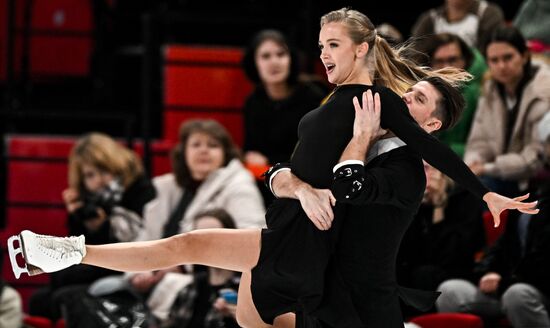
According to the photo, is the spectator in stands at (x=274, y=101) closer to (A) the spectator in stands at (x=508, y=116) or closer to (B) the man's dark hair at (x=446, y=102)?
(A) the spectator in stands at (x=508, y=116)

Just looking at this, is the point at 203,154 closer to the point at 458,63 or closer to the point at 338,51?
the point at 458,63

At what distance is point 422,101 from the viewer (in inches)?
182

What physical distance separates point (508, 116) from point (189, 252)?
2784 millimetres

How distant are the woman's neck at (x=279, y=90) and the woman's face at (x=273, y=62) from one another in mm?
29

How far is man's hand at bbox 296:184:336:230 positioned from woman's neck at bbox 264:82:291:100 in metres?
2.93

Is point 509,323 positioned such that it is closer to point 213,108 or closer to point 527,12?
point 527,12

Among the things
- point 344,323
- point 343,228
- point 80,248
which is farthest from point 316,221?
point 80,248

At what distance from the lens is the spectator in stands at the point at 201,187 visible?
6590mm

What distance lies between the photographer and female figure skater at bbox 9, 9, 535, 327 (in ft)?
14.4

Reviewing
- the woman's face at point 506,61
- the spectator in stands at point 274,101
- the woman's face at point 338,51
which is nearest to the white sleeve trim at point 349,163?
the woman's face at point 338,51

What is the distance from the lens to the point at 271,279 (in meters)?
4.41

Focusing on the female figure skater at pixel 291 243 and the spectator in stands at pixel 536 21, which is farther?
the spectator in stands at pixel 536 21

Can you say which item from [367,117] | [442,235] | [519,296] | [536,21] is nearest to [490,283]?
[519,296]

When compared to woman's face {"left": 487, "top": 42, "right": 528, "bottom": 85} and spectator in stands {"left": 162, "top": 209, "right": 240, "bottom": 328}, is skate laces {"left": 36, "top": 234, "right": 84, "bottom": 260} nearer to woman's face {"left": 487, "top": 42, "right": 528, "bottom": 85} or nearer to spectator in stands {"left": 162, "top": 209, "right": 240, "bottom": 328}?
spectator in stands {"left": 162, "top": 209, "right": 240, "bottom": 328}
